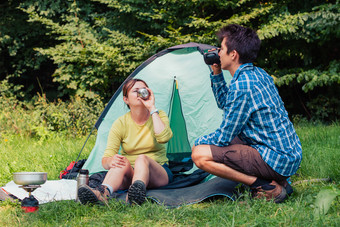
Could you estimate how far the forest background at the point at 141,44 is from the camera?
629 cm

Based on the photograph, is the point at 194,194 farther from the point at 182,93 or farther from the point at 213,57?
the point at 182,93

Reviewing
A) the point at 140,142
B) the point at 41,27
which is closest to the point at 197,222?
the point at 140,142

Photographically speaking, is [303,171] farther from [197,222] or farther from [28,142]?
[28,142]

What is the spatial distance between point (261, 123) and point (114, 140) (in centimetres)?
125

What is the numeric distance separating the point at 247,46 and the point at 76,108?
455 cm

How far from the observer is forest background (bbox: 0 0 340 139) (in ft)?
20.6

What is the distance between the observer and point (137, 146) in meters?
3.10

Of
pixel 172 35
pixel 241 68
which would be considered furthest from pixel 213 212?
pixel 172 35

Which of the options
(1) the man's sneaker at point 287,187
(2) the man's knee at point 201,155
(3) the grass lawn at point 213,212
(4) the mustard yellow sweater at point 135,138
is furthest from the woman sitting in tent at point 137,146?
(1) the man's sneaker at point 287,187

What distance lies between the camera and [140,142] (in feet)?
10.2

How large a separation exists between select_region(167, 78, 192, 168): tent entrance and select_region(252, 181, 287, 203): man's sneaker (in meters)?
1.61

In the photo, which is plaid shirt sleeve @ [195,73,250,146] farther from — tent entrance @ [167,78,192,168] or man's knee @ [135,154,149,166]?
tent entrance @ [167,78,192,168]

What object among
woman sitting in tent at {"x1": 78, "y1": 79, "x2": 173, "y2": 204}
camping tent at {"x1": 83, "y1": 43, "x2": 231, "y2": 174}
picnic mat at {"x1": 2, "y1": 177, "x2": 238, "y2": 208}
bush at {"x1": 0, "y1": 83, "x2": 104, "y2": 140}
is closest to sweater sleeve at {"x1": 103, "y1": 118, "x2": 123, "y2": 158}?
woman sitting in tent at {"x1": 78, "y1": 79, "x2": 173, "y2": 204}

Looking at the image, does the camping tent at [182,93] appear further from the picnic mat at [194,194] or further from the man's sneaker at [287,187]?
the man's sneaker at [287,187]
